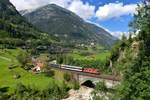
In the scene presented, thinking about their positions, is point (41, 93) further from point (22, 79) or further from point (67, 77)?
point (22, 79)

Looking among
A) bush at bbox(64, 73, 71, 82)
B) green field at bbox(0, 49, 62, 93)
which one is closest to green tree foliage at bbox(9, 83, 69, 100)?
green field at bbox(0, 49, 62, 93)

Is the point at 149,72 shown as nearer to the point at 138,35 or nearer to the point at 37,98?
the point at 138,35

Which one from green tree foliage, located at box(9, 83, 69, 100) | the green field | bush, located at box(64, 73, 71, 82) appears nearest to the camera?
green tree foliage, located at box(9, 83, 69, 100)

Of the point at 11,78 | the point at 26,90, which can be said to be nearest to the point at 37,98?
the point at 26,90

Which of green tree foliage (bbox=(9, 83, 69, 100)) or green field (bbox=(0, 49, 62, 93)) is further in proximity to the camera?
green field (bbox=(0, 49, 62, 93))

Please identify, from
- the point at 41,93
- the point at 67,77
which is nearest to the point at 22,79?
the point at 67,77

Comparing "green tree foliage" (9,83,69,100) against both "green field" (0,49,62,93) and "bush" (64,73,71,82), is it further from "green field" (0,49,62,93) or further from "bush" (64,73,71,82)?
"bush" (64,73,71,82)

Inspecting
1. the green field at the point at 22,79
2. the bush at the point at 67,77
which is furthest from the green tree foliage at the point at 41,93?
the bush at the point at 67,77

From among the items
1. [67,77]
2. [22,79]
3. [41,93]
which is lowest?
[41,93]

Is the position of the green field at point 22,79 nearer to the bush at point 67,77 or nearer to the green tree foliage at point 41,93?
the bush at point 67,77

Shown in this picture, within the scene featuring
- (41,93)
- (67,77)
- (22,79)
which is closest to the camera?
(41,93)

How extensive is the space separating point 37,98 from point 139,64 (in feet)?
292

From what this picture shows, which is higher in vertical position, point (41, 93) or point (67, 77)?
point (67, 77)

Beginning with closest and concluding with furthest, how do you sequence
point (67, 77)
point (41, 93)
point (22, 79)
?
point (41, 93), point (67, 77), point (22, 79)
